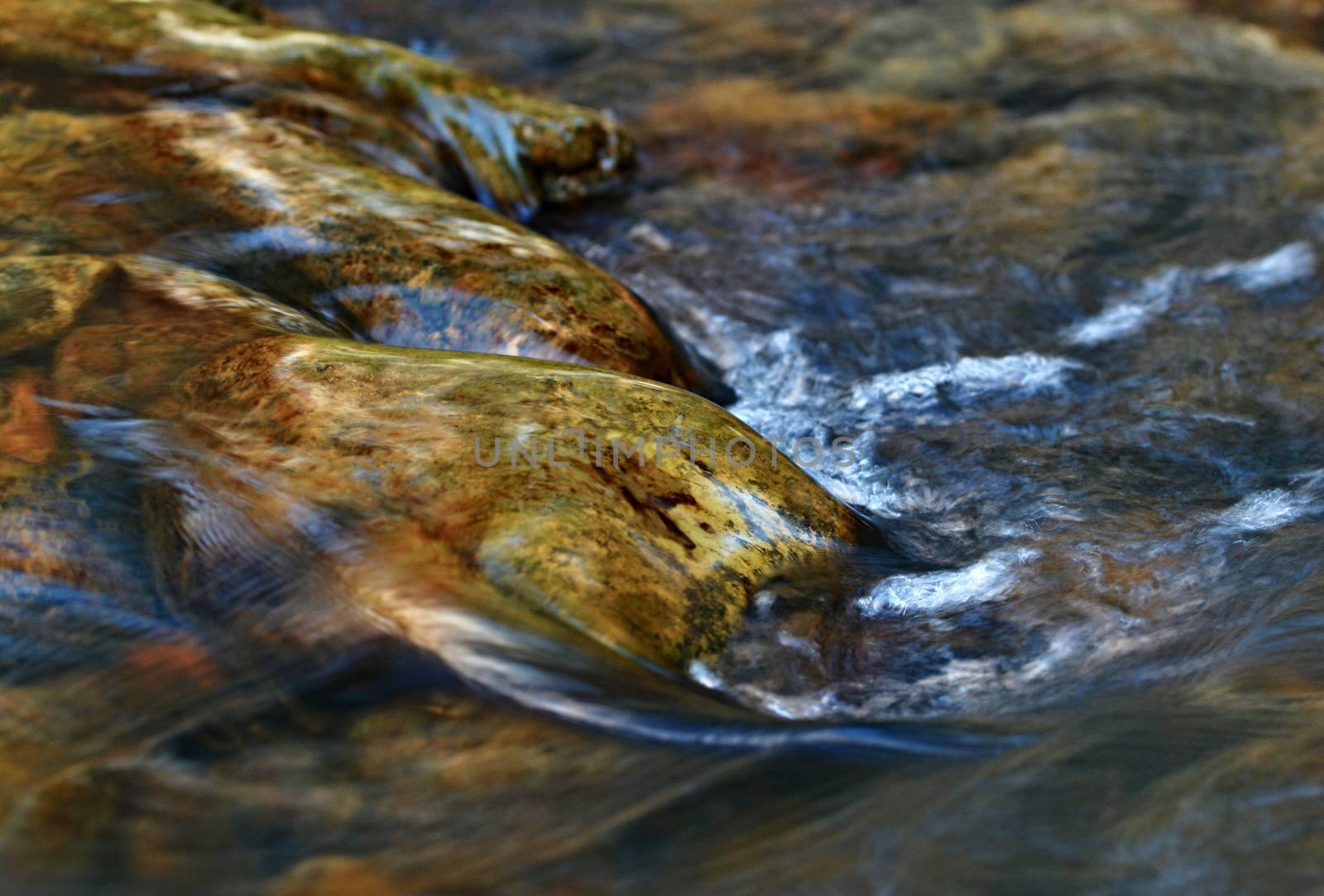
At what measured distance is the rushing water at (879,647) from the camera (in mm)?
2129

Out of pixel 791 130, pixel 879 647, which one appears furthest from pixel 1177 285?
pixel 879 647

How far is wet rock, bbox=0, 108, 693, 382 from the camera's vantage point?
13.1 ft

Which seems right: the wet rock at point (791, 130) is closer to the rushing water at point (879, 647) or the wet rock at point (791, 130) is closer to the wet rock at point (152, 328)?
the rushing water at point (879, 647)

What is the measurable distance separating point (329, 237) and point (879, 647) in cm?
244

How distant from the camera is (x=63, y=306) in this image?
3506mm

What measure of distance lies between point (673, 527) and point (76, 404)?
1.61 metres

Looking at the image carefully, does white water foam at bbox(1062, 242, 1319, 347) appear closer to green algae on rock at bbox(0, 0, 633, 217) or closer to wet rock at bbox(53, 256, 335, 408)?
green algae on rock at bbox(0, 0, 633, 217)

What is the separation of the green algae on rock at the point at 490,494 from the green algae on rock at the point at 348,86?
2.37 m

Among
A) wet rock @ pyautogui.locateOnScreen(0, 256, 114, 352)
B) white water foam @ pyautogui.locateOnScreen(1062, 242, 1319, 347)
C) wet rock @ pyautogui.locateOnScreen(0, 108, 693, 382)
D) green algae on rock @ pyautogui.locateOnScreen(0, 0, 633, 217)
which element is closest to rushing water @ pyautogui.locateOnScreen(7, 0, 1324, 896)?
white water foam @ pyautogui.locateOnScreen(1062, 242, 1319, 347)

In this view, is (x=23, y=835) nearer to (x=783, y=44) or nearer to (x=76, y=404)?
(x=76, y=404)

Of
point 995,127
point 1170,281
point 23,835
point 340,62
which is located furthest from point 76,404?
point 995,127

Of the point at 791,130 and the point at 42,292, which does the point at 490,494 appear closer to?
the point at 42,292

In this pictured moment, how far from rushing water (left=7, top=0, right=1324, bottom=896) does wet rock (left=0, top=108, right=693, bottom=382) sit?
18 cm

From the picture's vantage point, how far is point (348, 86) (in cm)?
560
